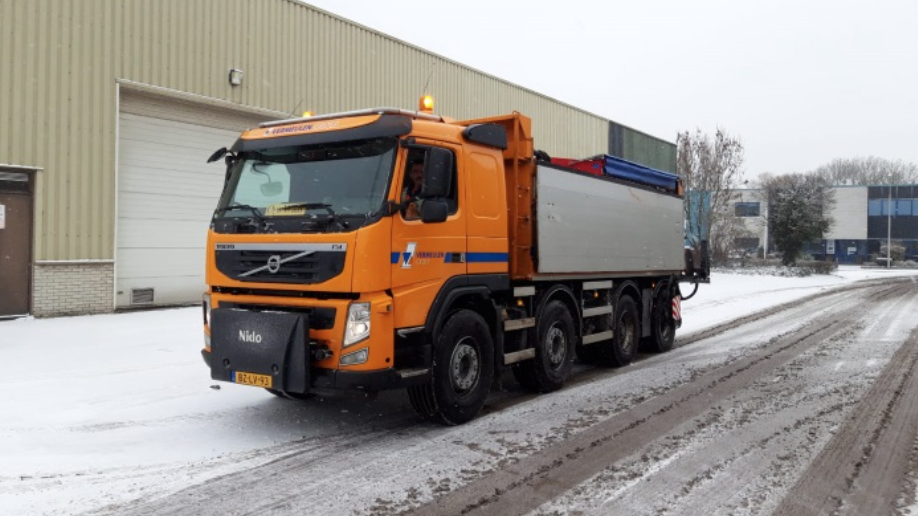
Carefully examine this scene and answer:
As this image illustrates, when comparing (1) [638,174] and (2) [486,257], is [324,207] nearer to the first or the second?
(2) [486,257]

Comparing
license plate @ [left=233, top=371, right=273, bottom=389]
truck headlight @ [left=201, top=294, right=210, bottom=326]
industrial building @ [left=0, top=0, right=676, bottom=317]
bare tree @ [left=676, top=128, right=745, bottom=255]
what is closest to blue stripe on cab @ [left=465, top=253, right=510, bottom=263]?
license plate @ [left=233, top=371, right=273, bottom=389]

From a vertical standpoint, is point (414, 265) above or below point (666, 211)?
below

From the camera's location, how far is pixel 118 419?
625 cm

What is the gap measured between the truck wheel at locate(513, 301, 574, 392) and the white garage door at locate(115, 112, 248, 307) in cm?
955

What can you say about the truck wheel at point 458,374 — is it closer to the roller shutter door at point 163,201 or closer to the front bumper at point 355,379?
the front bumper at point 355,379

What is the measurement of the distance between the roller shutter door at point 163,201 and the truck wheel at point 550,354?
956cm

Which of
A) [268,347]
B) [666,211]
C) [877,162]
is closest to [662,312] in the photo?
[666,211]

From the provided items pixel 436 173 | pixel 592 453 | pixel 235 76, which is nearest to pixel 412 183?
pixel 436 173

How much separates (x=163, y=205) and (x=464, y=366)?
10524 millimetres

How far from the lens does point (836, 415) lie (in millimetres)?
6625

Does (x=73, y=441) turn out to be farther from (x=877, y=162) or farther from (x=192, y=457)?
(x=877, y=162)

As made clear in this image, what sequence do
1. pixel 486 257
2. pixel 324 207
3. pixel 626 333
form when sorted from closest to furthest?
pixel 324 207 < pixel 486 257 < pixel 626 333

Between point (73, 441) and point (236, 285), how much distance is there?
1.85 metres

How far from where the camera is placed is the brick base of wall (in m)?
11.9
